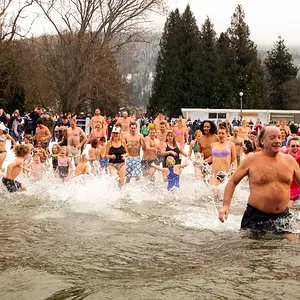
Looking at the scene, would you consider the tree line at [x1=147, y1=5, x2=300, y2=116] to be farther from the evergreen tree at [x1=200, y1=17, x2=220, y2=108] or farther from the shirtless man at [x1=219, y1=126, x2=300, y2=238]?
the shirtless man at [x1=219, y1=126, x2=300, y2=238]

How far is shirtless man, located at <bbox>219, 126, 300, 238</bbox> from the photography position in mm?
5180

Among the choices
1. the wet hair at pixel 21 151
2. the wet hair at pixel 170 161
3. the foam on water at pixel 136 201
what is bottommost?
the foam on water at pixel 136 201

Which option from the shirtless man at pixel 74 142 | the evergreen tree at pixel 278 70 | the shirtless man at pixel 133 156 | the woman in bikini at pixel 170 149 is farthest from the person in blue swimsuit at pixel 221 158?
the evergreen tree at pixel 278 70

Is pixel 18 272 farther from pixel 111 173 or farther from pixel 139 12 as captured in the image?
pixel 139 12

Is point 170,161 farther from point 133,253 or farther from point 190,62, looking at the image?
point 190,62

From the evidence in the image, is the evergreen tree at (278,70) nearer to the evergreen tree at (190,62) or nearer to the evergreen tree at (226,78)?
the evergreen tree at (226,78)

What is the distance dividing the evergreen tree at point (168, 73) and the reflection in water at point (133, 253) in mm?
51182

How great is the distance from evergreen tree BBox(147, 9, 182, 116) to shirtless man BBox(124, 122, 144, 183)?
4908 cm

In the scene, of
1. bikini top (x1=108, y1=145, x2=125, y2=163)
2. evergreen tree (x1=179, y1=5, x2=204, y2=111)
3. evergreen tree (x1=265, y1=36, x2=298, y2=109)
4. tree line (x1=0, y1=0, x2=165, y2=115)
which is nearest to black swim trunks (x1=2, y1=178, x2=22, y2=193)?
bikini top (x1=108, y1=145, x2=125, y2=163)

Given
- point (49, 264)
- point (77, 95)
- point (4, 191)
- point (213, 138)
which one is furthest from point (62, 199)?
point (77, 95)

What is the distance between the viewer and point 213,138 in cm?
976

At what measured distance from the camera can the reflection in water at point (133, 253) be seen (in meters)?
3.86

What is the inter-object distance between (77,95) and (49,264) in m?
27.9

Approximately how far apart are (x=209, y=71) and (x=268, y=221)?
55420 millimetres
